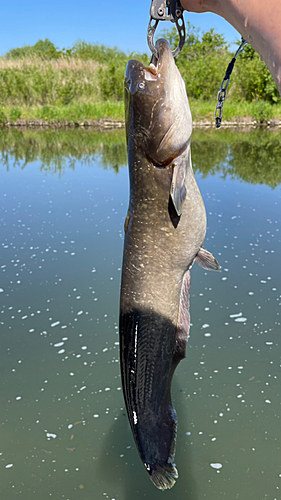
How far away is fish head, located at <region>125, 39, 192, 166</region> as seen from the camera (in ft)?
4.93

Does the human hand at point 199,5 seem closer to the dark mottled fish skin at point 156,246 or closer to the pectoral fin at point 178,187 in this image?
the dark mottled fish skin at point 156,246

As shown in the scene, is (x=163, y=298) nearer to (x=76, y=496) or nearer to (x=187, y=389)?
(x=76, y=496)

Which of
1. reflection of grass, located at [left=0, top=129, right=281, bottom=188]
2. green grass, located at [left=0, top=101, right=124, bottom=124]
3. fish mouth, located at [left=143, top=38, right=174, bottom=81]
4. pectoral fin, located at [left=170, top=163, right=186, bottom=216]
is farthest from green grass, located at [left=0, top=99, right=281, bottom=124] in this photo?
pectoral fin, located at [left=170, top=163, right=186, bottom=216]

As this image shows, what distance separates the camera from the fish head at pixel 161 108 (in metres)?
1.50

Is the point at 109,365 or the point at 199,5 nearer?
the point at 199,5

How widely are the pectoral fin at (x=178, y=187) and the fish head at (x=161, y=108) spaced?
0.06 metres

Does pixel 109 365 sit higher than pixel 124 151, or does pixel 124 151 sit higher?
pixel 124 151

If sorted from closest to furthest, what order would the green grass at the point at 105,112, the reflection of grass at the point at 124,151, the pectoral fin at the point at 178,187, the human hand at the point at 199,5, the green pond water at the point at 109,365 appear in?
1. the human hand at the point at 199,5
2. the pectoral fin at the point at 178,187
3. the green pond water at the point at 109,365
4. the reflection of grass at the point at 124,151
5. the green grass at the point at 105,112

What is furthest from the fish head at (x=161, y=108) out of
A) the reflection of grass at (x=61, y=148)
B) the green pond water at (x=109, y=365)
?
the reflection of grass at (x=61, y=148)

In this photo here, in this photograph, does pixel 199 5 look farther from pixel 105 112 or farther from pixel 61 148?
pixel 105 112

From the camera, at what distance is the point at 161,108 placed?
5.03 feet

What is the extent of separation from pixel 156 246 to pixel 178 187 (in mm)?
249

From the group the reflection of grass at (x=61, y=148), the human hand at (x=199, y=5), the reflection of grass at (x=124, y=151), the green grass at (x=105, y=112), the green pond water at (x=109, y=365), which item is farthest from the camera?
the green grass at (x=105, y=112)

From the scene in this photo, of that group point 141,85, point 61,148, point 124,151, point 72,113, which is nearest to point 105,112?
point 72,113
